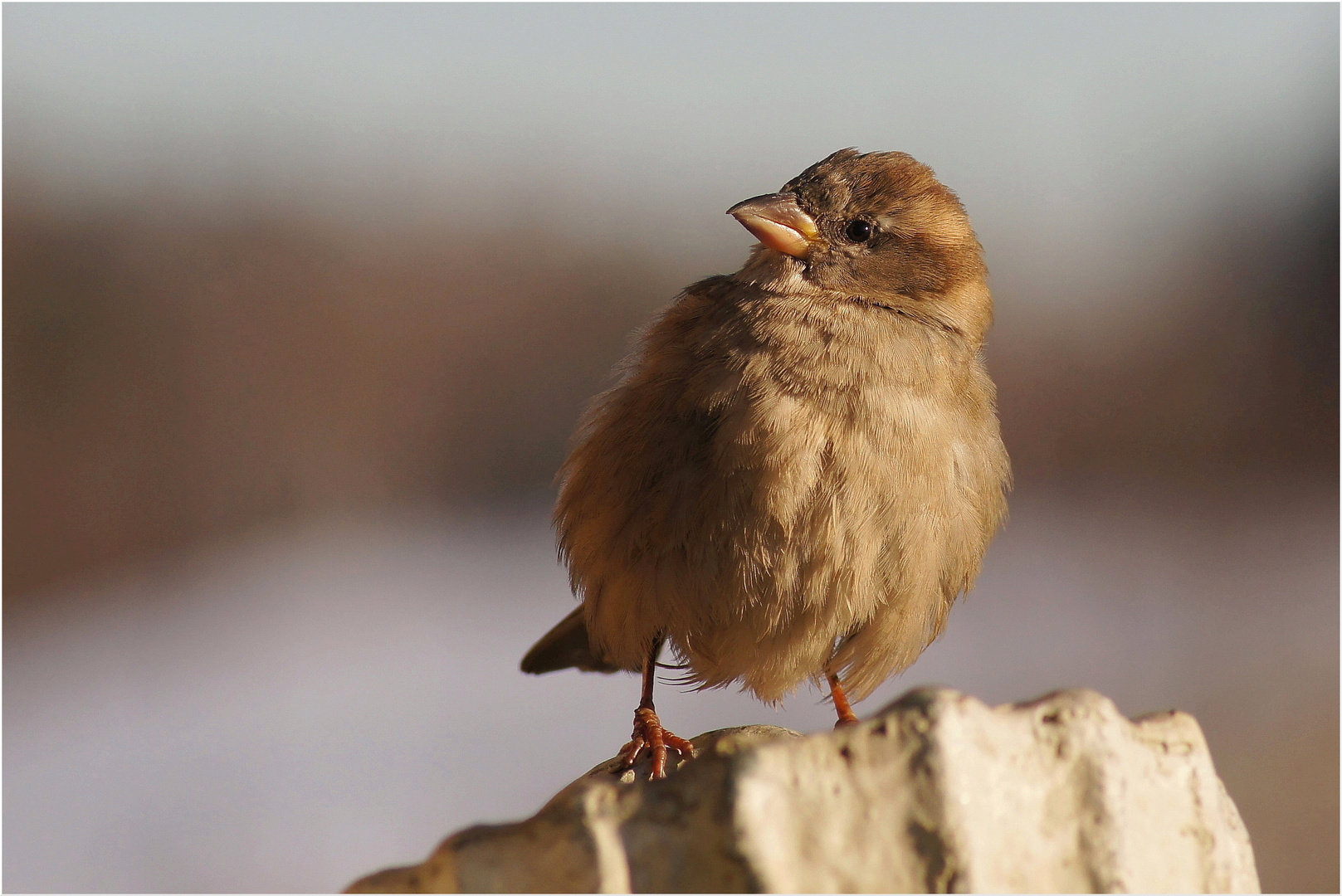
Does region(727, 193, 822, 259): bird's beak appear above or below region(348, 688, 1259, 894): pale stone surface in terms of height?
above

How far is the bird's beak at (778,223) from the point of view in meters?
3.03

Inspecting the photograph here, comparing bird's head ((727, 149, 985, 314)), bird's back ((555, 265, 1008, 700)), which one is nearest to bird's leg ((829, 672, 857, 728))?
bird's back ((555, 265, 1008, 700))

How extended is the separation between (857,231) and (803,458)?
834mm

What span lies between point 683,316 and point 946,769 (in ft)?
5.64

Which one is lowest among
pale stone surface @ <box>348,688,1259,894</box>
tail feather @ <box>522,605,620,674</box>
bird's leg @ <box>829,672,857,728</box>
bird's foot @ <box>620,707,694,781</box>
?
bird's leg @ <box>829,672,857,728</box>

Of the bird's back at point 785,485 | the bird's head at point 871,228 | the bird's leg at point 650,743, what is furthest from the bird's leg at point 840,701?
the bird's head at point 871,228

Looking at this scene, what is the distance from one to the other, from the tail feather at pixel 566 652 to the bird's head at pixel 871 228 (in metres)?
1.27

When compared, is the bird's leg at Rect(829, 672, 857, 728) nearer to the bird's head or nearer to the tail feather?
the tail feather

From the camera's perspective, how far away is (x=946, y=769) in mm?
1522

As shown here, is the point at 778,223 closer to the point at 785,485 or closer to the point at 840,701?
the point at 785,485

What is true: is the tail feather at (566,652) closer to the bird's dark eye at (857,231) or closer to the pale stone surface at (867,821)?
the bird's dark eye at (857,231)

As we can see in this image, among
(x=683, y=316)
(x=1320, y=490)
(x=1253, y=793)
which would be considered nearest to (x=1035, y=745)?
(x=683, y=316)

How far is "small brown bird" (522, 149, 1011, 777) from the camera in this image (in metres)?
2.66

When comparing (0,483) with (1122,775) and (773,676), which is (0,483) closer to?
(773,676)
